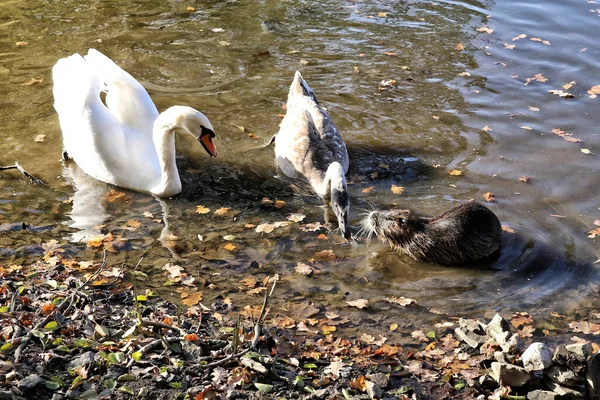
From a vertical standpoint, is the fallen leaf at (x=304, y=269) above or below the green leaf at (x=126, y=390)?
below

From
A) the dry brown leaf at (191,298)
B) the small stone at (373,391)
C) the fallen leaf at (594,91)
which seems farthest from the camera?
the fallen leaf at (594,91)

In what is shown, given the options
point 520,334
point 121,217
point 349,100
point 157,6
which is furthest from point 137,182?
point 157,6

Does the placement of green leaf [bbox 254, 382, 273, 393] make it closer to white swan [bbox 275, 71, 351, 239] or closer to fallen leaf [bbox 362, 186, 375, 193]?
white swan [bbox 275, 71, 351, 239]

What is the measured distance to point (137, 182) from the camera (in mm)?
8305

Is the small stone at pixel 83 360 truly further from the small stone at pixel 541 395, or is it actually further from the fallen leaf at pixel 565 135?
the fallen leaf at pixel 565 135

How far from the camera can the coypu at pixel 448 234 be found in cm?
714

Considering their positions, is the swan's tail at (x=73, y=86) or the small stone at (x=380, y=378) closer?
the small stone at (x=380, y=378)

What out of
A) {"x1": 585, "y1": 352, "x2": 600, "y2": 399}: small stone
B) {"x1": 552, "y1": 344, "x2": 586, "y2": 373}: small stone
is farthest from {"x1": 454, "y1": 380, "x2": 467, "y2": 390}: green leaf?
{"x1": 585, "y1": 352, "x2": 600, "y2": 399}: small stone

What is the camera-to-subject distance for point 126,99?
837 centimetres

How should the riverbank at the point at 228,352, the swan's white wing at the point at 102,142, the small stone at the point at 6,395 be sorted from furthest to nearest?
1. the swan's white wing at the point at 102,142
2. the riverbank at the point at 228,352
3. the small stone at the point at 6,395

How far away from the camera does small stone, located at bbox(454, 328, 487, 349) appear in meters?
5.65

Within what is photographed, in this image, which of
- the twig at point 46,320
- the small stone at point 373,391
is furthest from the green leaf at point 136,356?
the small stone at point 373,391

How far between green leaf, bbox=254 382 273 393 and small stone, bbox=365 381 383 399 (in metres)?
0.70

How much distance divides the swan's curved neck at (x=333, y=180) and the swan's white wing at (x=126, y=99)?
2227mm
